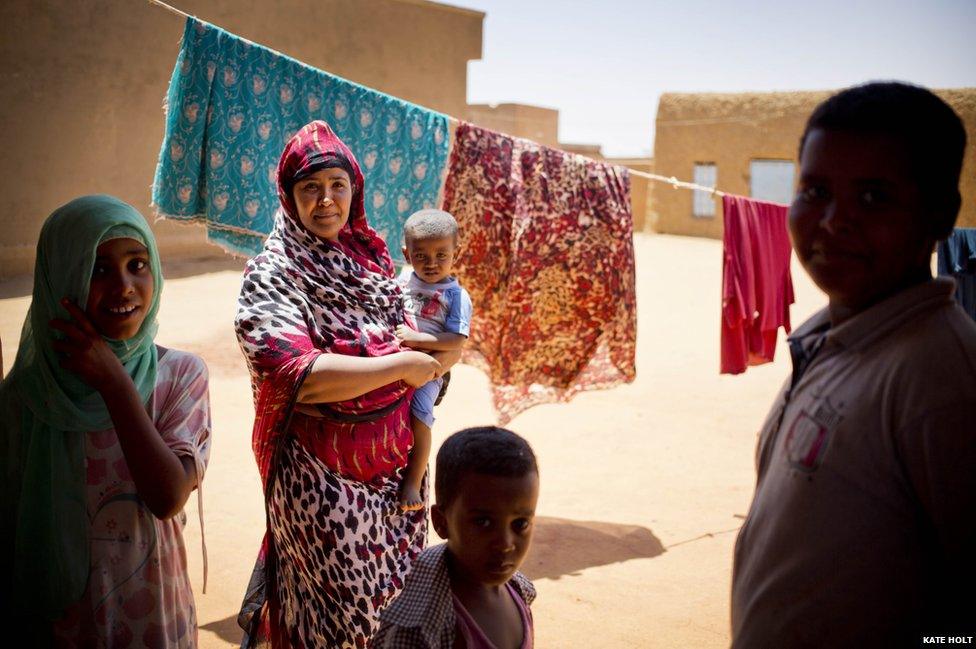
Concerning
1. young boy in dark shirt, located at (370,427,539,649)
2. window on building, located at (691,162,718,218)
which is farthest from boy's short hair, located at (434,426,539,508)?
window on building, located at (691,162,718,218)

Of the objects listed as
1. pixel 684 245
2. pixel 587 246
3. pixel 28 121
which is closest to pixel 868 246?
pixel 587 246

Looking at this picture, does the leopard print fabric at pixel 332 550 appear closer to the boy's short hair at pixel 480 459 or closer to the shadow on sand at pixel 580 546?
the boy's short hair at pixel 480 459

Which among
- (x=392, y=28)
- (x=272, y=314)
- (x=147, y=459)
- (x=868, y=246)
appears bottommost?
(x=147, y=459)

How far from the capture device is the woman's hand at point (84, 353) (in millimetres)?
2107

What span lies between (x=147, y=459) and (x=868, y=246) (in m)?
1.76

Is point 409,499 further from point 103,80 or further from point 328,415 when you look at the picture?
point 103,80

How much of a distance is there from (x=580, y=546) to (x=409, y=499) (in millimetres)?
2856

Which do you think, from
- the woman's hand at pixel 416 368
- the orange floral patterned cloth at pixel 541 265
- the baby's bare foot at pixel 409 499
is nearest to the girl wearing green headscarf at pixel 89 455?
the woman's hand at pixel 416 368

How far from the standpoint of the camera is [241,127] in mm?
4020

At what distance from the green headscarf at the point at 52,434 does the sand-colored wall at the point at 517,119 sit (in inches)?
862

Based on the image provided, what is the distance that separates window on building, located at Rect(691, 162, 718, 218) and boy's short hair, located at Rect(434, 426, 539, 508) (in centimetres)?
2121

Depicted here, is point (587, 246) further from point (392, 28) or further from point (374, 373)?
point (392, 28)

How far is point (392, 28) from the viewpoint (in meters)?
15.5

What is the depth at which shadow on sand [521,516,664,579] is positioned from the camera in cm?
514
